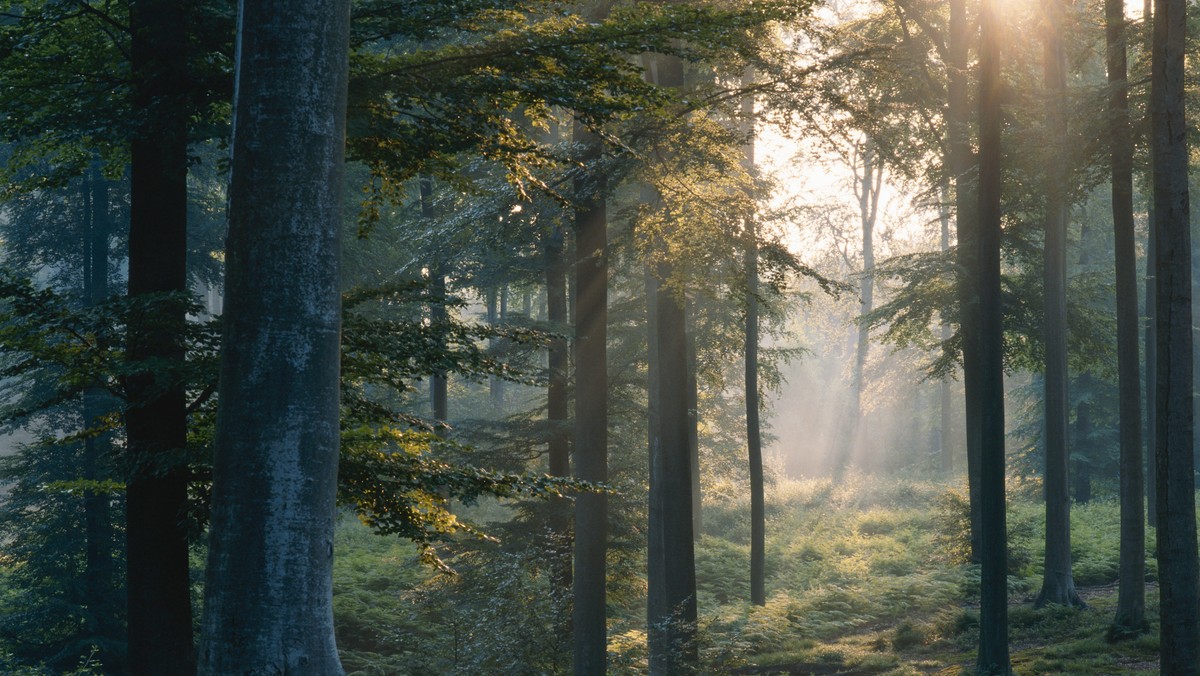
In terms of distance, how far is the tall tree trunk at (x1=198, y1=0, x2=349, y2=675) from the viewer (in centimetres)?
438

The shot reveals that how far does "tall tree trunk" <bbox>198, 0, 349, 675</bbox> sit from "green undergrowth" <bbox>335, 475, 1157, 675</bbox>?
7.41 meters

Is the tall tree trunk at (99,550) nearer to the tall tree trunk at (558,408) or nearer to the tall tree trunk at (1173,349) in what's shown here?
the tall tree trunk at (558,408)

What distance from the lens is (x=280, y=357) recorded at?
14.7 ft

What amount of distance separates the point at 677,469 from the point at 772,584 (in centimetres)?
1133

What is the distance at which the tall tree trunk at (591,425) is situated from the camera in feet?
41.3

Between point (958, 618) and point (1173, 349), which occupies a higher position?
point (1173, 349)

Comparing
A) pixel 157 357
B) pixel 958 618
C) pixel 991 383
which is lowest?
pixel 958 618

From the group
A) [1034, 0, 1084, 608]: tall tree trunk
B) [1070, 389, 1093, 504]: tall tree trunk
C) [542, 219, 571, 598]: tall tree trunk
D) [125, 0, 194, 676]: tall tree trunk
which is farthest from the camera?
[1070, 389, 1093, 504]: tall tree trunk

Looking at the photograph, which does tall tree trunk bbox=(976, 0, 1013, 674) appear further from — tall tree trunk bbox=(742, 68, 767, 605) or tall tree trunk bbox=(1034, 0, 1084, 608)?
tall tree trunk bbox=(742, 68, 767, 605)

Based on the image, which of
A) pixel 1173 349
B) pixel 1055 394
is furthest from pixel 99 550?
pixel 1055 394

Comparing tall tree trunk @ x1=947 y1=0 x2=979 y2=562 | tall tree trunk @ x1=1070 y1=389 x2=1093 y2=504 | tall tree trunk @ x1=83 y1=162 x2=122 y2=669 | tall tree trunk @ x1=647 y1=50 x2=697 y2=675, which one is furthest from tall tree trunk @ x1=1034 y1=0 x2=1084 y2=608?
tall tree trunk @ x1=1070 y1=389 x2=1093 y2=504

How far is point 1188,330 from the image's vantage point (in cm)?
1020

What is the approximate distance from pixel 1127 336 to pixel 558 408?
32.2 ft

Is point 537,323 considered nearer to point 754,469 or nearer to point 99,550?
point 754,469
